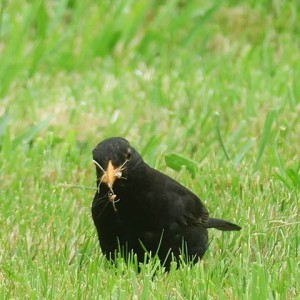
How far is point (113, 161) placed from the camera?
5355 millimetres

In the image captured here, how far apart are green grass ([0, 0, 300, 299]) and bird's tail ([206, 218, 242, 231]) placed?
5cm

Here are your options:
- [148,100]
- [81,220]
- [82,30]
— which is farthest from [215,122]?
[82,30]

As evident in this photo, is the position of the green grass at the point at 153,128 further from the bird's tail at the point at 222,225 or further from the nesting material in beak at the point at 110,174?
the nesting material in beak at the point at 110,174

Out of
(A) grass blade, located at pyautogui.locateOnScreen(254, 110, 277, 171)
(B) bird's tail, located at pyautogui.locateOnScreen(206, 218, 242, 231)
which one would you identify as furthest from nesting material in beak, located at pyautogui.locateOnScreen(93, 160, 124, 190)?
(A) grass blade, located at pyautogui.locateOnScreen(254, 110, 277, 171)

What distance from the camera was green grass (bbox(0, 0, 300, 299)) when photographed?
517 centimetres

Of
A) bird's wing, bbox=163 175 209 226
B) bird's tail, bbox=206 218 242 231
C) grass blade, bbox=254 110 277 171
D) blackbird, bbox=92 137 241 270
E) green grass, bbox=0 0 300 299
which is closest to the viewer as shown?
green grass, bbox=0 0 300 299

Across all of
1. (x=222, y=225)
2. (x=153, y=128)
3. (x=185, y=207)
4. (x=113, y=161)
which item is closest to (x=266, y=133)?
(x=153, y=128)

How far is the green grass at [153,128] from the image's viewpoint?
17.0 feet

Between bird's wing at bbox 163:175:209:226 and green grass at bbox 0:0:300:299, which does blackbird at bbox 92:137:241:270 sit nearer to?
bird's wing at bbox 163:175:209:226

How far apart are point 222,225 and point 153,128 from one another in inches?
83.4

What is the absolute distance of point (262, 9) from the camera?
1020 centimetres

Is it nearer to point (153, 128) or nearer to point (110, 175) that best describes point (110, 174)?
point (110, 175)

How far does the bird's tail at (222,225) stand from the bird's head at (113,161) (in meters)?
0.53

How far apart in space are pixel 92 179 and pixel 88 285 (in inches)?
74.3
